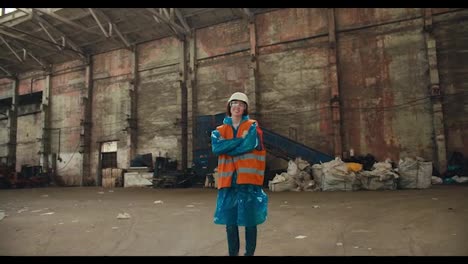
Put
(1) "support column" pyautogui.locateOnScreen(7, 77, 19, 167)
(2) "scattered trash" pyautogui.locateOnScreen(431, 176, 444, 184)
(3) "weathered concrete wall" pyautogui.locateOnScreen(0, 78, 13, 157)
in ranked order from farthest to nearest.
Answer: (3) "weathered concrete wall" pyautogui.locateOnScreen(0, 78, 13, 157), (1) "support column" pyautogui.locateOnScreen(7, 77, 19, 167), (2) "scattered trash" pyautogui.locateOnScreen(431, 176, 444, 184)

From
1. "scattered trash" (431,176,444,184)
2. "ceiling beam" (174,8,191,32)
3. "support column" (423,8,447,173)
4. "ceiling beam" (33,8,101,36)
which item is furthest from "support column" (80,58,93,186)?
"support column" (423,8,447,173)

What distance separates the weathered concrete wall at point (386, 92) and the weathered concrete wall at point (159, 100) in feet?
23.1

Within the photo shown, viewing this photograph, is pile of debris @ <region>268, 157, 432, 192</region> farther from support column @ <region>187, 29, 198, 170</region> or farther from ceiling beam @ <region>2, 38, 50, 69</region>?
ceiling beam @ <region>2, 38, 50, 69</region>

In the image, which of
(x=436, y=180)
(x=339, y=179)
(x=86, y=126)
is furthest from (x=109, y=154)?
(x=436, y=180)

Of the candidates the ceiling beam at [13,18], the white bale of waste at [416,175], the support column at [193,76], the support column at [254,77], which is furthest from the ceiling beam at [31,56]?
the white bale of waste at [416,175]

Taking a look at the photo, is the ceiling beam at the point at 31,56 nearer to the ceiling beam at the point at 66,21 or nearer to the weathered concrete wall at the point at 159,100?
the ceiling beam at the point at 66,21

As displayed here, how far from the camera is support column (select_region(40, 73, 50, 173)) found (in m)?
17.1

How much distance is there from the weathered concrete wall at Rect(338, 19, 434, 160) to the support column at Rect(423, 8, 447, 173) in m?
0.21

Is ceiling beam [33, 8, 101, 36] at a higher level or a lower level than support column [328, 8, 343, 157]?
higher

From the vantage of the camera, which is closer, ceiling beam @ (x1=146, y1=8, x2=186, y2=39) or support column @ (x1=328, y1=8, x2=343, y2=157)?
support column @ (x1=328, y1=8, x2=343, y2=157)

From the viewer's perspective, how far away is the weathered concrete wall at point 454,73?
399 inches

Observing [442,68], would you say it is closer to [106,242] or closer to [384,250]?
[384,250]
